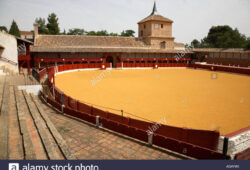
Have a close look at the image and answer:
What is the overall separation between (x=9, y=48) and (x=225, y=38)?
8375 cm

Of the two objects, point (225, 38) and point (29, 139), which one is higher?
point (225, 38)

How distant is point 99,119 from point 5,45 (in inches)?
798

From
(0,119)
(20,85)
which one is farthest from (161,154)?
(20,85)

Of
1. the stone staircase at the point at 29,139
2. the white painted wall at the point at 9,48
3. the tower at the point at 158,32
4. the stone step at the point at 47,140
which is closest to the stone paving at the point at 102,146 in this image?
the stone staircase at the point at 29,139

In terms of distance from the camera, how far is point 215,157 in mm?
5578

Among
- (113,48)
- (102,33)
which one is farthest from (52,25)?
(113,48)

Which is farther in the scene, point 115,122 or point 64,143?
point 115,122

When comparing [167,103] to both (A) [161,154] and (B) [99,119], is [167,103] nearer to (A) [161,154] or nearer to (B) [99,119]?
(B) [99,119]

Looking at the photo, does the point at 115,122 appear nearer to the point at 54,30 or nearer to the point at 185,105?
the point at 185,105

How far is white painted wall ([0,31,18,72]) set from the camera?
854 inches

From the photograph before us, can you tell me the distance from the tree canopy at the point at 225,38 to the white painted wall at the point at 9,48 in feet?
255

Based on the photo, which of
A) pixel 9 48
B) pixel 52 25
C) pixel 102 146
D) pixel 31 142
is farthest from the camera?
pixel 52 25

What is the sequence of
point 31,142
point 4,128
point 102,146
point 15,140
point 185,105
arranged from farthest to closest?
point 185,105 < point 4,128 < point 102,146 < point 15,140 < point 31,142

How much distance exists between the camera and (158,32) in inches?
1673
